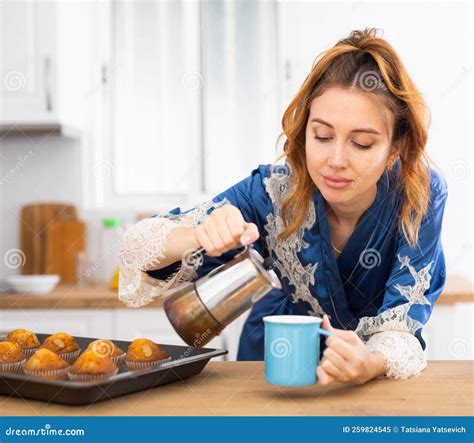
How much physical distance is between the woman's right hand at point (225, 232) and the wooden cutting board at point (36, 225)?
202 centimetres

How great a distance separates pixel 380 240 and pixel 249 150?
167 centimetres

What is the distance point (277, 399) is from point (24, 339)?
54 cm

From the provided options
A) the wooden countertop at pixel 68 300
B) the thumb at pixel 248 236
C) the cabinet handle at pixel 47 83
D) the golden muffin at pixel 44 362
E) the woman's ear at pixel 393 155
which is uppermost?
the cabinet handle at pixel 47 83

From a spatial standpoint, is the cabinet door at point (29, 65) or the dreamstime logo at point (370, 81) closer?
the dreamstime logo at point (370, 81)

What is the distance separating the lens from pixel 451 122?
10.0 ft

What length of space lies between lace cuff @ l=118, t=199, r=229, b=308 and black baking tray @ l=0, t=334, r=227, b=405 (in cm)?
26

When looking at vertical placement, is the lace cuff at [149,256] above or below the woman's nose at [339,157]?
below

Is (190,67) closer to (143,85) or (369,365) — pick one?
(143,85)

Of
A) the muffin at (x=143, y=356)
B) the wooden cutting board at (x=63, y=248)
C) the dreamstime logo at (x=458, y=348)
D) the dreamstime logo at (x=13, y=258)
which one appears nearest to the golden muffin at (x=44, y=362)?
the muffin at (x=143, y=356)

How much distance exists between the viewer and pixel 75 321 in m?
2.71

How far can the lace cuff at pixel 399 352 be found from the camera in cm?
133

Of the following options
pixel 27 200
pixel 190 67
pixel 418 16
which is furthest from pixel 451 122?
pixel 27 200

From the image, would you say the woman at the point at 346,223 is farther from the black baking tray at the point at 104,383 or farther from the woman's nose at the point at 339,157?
the black baking tray at the point at 104,383

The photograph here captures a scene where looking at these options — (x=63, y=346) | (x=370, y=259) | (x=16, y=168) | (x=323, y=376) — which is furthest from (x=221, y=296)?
(x=16, y=168)
